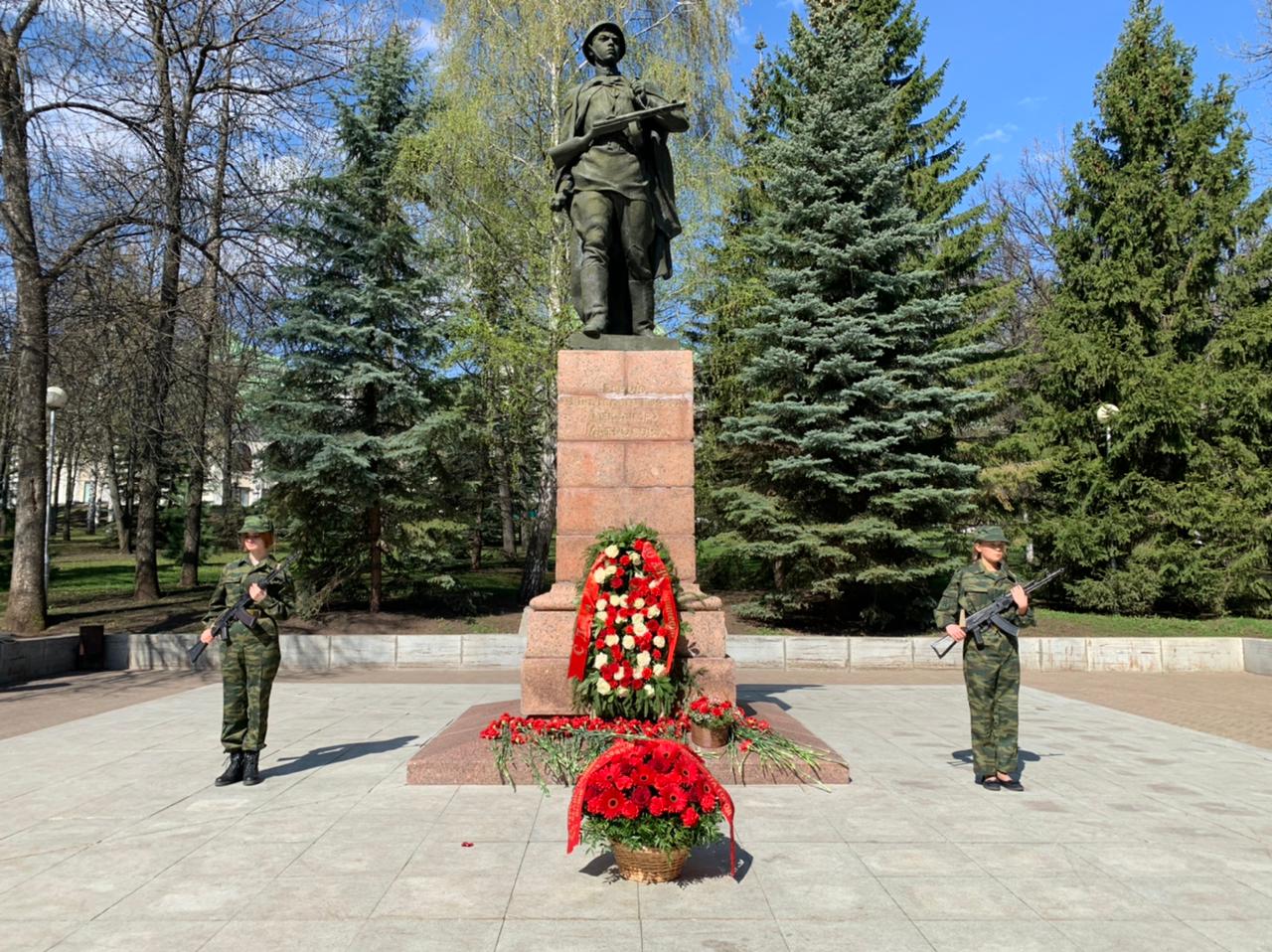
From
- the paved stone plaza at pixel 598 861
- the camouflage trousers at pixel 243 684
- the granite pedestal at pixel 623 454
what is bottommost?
the paved stone plaza at pixel 598 861

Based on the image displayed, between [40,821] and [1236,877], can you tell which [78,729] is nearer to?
[40,821]

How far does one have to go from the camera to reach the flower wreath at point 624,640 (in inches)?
237

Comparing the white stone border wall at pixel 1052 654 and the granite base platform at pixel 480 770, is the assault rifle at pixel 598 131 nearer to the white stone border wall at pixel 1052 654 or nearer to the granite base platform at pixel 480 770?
the granite base platform at pixel 480 770

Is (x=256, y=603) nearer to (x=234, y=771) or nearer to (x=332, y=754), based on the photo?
(x=234, y=771)

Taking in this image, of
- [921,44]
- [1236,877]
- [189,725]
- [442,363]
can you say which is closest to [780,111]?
[921,44]

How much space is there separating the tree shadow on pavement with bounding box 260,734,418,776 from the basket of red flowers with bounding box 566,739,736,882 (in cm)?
344

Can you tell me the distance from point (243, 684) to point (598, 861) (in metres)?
3.15

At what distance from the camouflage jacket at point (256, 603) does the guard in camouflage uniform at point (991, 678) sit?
15.1ft

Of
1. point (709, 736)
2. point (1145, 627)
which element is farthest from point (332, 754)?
point (1145, 627)

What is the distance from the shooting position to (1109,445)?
1789 centimetres

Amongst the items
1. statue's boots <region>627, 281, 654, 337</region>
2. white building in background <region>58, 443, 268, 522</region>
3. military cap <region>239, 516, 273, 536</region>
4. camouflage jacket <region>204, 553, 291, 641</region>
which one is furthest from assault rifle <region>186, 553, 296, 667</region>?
white building in background <region>58, 443, 268, 522</region>

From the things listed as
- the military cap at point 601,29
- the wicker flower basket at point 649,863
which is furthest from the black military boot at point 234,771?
the military cap at point 601,29

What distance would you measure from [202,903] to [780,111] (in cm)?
1896

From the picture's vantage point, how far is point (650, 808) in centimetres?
384
